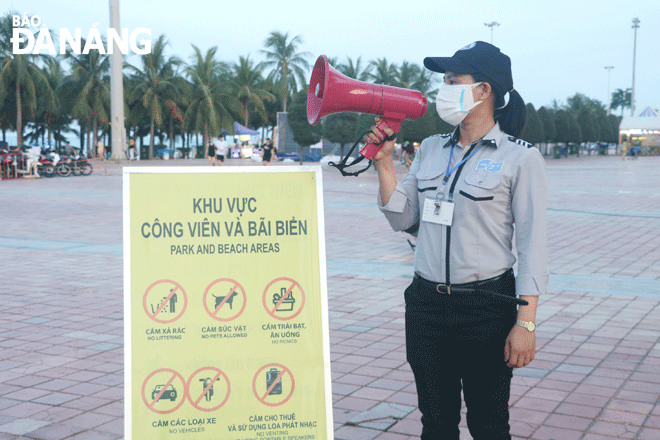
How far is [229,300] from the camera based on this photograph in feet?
7.97

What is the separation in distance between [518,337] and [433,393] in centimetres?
36

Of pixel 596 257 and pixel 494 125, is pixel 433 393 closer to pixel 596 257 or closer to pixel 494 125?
pixel 494 125

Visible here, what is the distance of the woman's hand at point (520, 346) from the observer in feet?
7.27

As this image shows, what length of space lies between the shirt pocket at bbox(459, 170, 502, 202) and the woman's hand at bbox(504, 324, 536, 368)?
0.43 m

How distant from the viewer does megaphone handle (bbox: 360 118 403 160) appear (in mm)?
2305

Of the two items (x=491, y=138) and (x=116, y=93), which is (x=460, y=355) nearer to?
(x=491, y=138)

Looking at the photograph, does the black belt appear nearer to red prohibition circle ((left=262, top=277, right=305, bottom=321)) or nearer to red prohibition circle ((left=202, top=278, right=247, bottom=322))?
red prohibition circle ((left=262, top=277, right=305, bottom=321))

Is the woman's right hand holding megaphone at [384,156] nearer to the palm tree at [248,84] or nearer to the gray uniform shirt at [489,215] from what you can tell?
the gray uniform shirt at [489,215]

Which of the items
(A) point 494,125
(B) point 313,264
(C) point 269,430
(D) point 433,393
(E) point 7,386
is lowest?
(E) point 7,386

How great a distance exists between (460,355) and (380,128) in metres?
0.80

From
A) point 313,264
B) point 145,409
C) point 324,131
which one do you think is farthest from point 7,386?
point 324,131

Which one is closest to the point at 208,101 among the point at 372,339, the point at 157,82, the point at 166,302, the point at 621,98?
the point at 157,82

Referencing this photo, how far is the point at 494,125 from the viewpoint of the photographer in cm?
237

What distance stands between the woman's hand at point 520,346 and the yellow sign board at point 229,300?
62 centimetres
